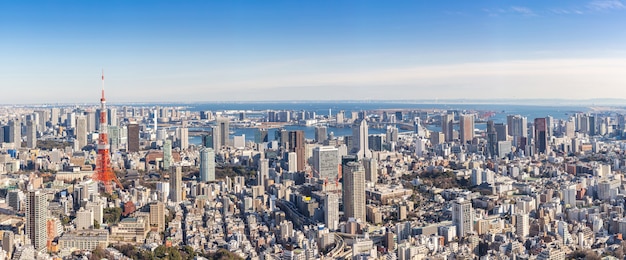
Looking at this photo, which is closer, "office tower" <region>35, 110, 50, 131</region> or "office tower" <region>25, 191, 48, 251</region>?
"office tower" <region>25, 191, 48, 251</region>

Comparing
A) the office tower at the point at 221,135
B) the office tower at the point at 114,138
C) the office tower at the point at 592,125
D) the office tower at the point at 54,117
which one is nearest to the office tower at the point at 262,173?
the office tower at the point at 221,135

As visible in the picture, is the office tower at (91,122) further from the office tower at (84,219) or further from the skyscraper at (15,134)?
the office tower at (84,219)

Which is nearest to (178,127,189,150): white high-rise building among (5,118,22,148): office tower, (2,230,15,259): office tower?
(5,118,22,148): office tower

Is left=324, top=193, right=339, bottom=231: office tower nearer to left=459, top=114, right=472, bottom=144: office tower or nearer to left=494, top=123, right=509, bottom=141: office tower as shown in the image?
left=494, top=123, right=509, bottom=141: office tower

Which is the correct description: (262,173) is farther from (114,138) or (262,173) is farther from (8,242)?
(114,138)

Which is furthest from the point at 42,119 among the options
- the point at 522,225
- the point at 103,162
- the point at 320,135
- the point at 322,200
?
the point at 522,225

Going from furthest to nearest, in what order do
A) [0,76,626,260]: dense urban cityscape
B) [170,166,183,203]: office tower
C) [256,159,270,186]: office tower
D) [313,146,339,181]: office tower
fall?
[313,146,339,181]: office tower
[256,159,270,186]: office tower
[170,166,183,203]: office tower
[0,76,626,260]: dense urban cityscape
